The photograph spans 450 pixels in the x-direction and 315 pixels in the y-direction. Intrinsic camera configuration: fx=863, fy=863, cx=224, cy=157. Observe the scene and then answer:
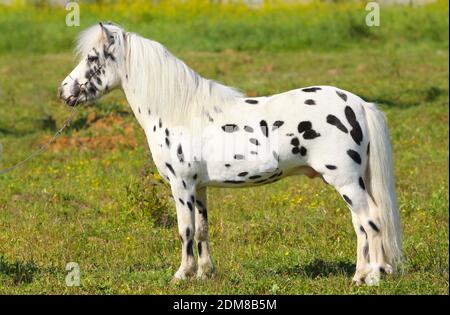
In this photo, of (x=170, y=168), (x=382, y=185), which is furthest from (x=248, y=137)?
(x=382, y=185)

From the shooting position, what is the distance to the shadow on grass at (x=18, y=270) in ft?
24.8

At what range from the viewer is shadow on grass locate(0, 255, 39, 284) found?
24.8 feet

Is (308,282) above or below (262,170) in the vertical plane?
below

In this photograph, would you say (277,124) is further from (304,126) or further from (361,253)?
(361,253)

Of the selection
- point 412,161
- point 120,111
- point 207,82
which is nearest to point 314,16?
point 120,111

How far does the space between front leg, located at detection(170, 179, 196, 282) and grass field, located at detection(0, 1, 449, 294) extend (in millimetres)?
158

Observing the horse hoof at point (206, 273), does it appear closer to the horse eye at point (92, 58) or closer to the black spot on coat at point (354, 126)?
the black spot on coat at point (354, 126)

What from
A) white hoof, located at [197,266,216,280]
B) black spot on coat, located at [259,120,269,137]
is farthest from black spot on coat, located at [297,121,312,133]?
white hoof, located at [197,266,216,280]

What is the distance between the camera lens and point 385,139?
7.32 meters

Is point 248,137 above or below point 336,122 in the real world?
below

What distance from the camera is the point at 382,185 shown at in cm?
729

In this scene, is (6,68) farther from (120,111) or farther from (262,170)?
(262,170)

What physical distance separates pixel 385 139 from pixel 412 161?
6.25m

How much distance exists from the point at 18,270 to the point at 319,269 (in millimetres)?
2730
